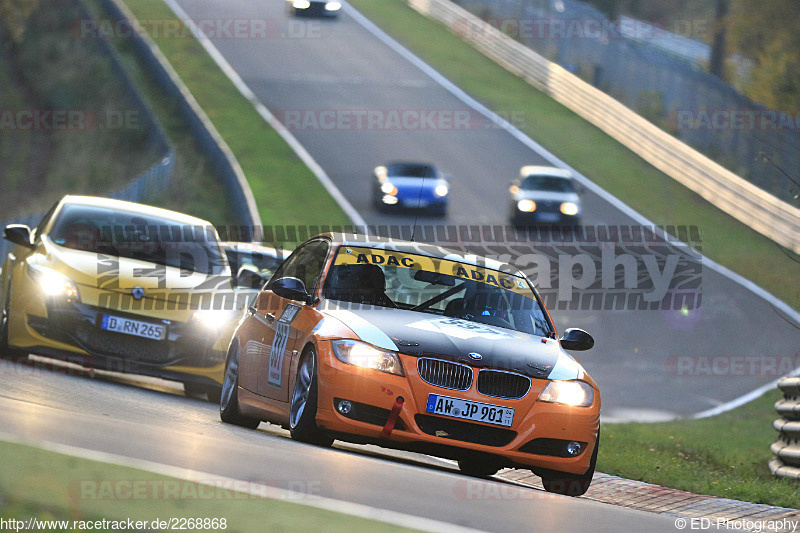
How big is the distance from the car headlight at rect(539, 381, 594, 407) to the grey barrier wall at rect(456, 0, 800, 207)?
787 inches

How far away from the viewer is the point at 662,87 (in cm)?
4078

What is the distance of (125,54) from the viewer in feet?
144

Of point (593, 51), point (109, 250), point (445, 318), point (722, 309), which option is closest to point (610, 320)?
point (722, 309)

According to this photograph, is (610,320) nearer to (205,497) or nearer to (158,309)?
(158,309)

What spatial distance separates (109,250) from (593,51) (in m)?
35.2

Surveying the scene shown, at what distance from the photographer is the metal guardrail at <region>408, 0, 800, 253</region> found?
101ft

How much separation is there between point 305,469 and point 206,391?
269 inches

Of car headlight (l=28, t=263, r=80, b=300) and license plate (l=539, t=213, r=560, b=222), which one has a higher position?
car headlight (l=28, t=263, r=80, b=300)

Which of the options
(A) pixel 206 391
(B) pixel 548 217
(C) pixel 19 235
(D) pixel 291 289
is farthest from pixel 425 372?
(B) pixel 548 217

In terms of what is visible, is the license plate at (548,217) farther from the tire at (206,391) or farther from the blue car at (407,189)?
the tire at (206,391)

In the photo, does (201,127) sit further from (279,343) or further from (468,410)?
(468,410)
